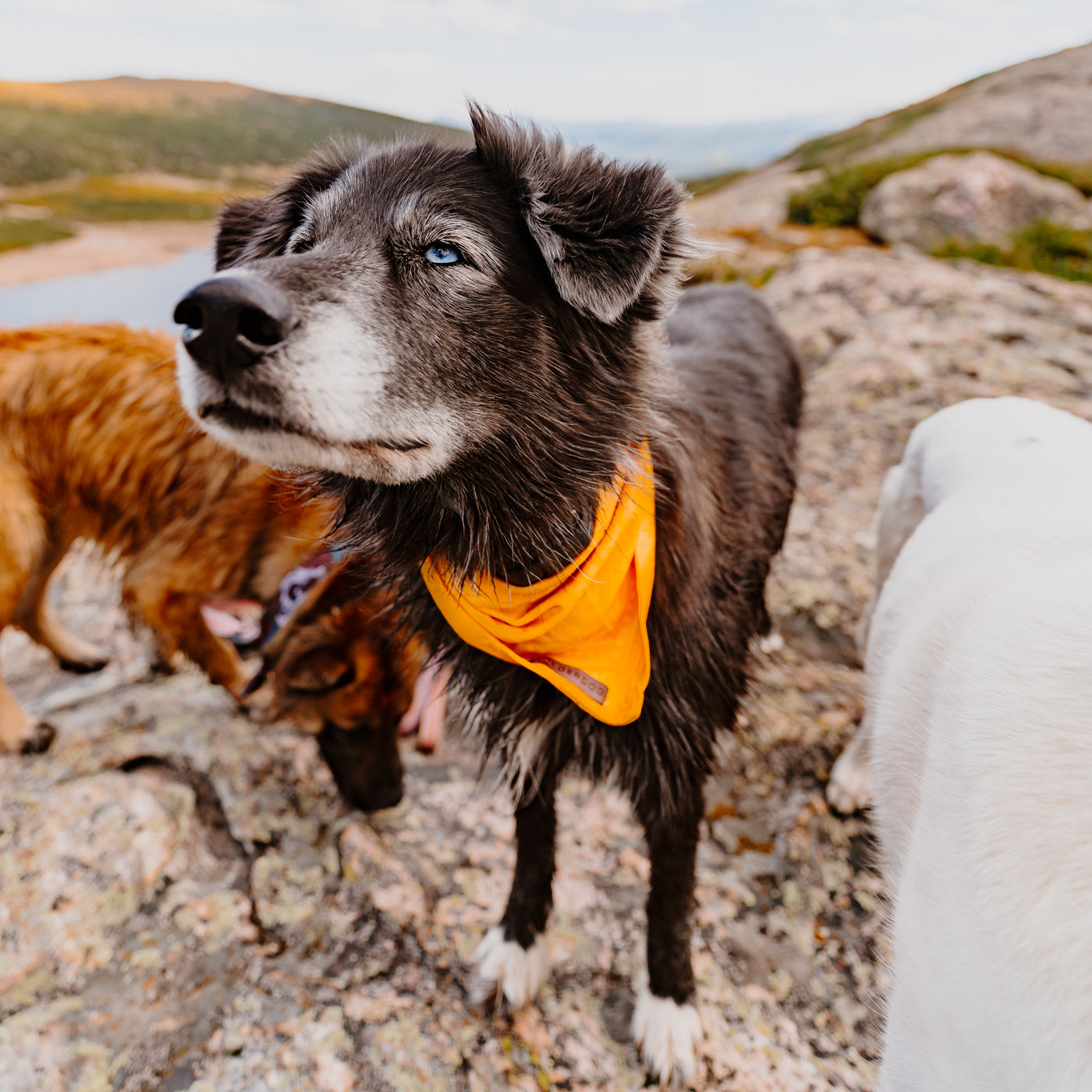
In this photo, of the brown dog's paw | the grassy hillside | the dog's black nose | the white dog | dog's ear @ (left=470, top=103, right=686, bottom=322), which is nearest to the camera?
the white dog

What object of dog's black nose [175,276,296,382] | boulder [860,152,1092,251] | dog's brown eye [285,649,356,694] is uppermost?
boulder [860,152,1092,251]

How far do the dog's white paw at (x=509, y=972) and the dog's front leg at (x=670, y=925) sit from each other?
0.34 m

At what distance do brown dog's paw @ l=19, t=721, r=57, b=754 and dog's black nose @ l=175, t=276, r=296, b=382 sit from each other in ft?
9.09

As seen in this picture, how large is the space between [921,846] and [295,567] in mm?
2791

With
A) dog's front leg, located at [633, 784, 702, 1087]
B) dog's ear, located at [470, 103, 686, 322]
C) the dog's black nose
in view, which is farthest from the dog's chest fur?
the dog's black nose

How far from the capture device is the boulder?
9.38 m

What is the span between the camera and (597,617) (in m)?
1.77

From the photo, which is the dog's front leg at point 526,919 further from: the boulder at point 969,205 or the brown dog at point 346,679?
the boulder at point 969,205

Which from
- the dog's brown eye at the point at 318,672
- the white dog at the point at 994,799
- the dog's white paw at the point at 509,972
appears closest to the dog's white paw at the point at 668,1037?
the dog's white paw at the point at 509,972

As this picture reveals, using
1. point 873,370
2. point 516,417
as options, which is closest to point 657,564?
point 516,417

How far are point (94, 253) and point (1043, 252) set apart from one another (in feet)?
33.3

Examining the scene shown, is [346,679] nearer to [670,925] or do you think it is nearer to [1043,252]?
[670,925]

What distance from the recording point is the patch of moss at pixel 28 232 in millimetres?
5777

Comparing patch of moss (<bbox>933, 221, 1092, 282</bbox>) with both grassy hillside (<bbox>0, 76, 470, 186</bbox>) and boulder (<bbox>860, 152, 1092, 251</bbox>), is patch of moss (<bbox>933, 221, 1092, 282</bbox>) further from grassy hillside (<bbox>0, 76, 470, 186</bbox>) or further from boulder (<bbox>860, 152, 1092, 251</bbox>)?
grassy hillside (<bbox>0, 76, 470, 186</bbox>)
